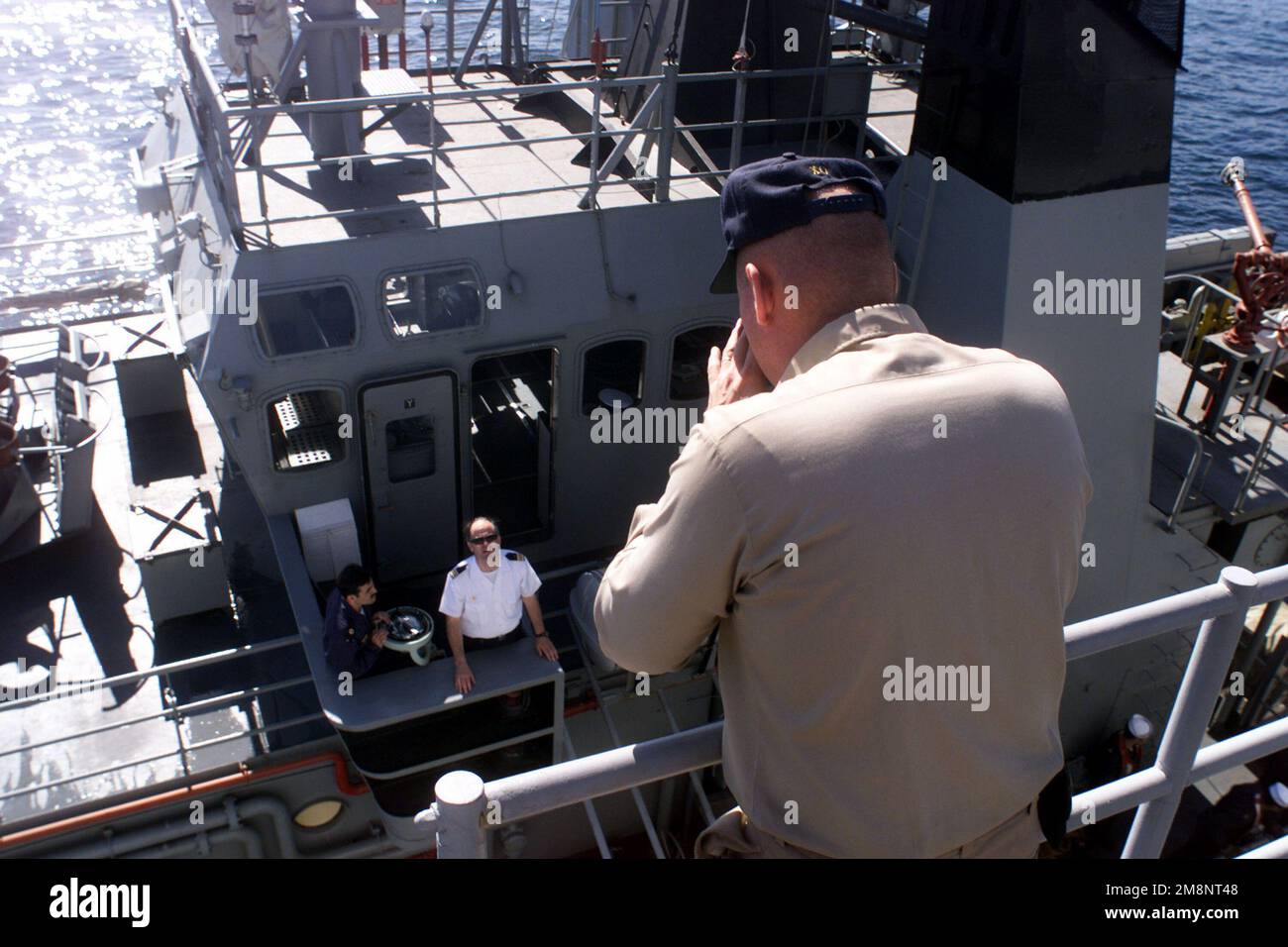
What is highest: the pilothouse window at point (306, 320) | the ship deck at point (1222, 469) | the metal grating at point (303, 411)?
the pilothouse window at point (306, 320)

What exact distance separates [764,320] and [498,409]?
815 centimetres

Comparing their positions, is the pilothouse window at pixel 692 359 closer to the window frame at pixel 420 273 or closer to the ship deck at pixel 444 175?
the ship deck at pixel 444 175

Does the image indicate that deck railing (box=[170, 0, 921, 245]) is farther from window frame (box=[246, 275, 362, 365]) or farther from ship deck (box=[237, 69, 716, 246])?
window frame (box=[246, 275, 362, 365])

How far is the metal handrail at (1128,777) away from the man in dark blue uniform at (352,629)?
476cm

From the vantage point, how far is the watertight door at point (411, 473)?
317 inches

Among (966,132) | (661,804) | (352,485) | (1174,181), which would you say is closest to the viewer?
(966,132)

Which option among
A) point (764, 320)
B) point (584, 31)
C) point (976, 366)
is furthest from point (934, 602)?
point (584, 31)

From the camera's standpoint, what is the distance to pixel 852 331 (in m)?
2.18

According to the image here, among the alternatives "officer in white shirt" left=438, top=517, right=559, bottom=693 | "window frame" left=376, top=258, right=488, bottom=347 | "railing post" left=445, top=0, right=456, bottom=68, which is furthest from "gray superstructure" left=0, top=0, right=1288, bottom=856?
"railing post" left=445, top=0, right=456, bottom=68

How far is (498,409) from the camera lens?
10305 mm

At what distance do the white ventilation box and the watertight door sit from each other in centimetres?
37

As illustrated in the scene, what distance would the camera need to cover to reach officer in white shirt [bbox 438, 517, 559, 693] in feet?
23.8

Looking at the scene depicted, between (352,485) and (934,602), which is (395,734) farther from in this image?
(934,602)

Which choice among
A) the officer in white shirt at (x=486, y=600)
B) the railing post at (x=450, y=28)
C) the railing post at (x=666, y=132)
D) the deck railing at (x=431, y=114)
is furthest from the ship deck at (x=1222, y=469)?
the railing post at (x=450, y=28)
